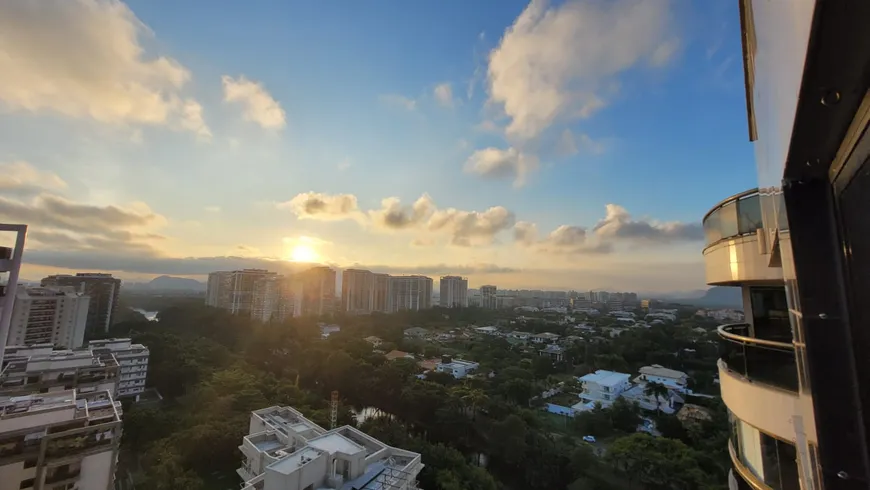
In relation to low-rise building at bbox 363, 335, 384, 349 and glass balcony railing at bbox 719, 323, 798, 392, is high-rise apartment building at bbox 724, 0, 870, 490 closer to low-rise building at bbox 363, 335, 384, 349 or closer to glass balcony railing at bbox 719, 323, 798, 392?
glass balcony railing at bbox 719, 323, 798, 392

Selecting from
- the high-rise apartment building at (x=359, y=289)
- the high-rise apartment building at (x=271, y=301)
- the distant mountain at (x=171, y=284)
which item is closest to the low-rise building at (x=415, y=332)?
the high-rise apartment building at (x=359, y=289)

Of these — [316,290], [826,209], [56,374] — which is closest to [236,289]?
[316,290]

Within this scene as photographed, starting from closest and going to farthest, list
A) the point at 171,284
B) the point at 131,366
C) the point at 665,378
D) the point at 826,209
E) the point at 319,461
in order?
the point at 826,209 → the point at 319,461 → the point at 131,366 → the point at 665,378 → the point at 171,284

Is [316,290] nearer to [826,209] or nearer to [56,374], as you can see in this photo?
[56,374]

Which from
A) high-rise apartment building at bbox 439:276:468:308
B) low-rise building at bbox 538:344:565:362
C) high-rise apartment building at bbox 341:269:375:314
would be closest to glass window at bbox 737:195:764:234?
low-rise building at bbox 538:344:565:362

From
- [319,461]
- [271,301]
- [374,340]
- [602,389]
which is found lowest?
[602,389]
